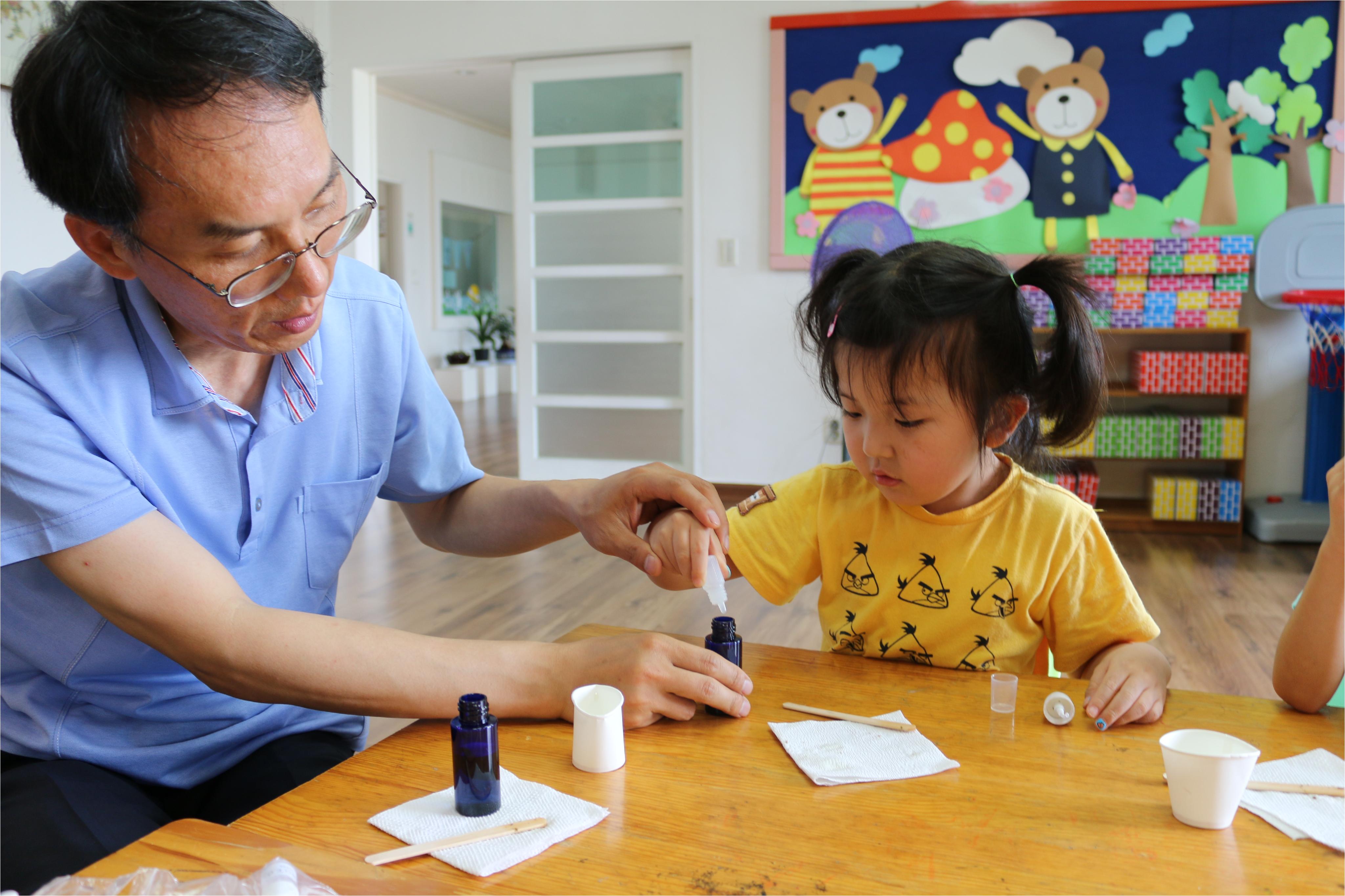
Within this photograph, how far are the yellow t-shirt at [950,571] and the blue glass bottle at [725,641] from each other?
0.86 ft

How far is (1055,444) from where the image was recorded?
4.10ft

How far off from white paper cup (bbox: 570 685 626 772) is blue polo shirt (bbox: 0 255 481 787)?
0.44 meters

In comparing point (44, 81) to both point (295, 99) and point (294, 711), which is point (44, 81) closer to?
point (295, 99)

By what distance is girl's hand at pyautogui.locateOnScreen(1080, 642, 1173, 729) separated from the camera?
35.4 inches

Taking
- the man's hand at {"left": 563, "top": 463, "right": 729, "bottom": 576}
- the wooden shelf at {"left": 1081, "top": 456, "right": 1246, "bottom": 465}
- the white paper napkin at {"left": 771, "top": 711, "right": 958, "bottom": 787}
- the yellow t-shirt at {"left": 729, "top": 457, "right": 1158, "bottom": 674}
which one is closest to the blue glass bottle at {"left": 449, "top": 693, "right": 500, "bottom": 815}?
the white paper napkin at {"left": 771, "top": 711, "right": 958, "bottom": 787}

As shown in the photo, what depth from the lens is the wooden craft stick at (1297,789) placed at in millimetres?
760

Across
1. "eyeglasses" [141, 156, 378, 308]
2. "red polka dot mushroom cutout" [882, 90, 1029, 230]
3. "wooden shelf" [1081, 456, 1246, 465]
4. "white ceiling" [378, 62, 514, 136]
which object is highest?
"white ceiling" [378, 62, 514, 136]

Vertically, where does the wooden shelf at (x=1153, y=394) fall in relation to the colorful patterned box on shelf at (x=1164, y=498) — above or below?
above

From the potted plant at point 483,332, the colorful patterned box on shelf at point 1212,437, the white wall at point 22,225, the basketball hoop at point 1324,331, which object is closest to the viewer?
the white wall at point 22,225

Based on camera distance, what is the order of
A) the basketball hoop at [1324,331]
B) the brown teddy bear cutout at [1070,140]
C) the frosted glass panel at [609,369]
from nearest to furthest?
the basketball hoop at [1324,331]
the brown teddy bear cutout at [1070,140]
the frosted glass panel at [609,369]

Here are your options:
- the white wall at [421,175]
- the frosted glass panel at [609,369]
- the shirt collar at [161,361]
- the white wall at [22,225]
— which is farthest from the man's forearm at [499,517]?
the white wall at [421,175]

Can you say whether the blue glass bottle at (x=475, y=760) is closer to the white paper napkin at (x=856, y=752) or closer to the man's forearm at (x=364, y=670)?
the man's forearm at (x=364, y=670)

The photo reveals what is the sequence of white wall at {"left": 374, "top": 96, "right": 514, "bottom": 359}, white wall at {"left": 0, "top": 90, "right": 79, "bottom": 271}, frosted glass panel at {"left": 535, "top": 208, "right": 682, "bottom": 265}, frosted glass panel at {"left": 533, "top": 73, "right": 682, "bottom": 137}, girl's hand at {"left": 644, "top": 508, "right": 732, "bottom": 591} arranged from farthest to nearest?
white wall at {"left": 374, "top": 96, "right": 514, "bottom": 359}, frosted glass panel at {"left": 535, "top": 208, "right": 682, "bottom": 265}, frosted glass panel at {"left": 533, "top": 73, "right": 682, "bottom": 137}, white wall at {"left": 0, "top": 90, "right": 79, "bottom": 271}, girl's hand at {"left": 644, "top": 508, "right": 732, "bottom": 591}

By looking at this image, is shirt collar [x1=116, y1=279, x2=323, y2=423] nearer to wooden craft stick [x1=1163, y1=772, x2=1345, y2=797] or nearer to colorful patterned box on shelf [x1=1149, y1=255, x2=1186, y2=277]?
wooden craft stick [x1=1163, y1=772, x2=1345, y2=797]
